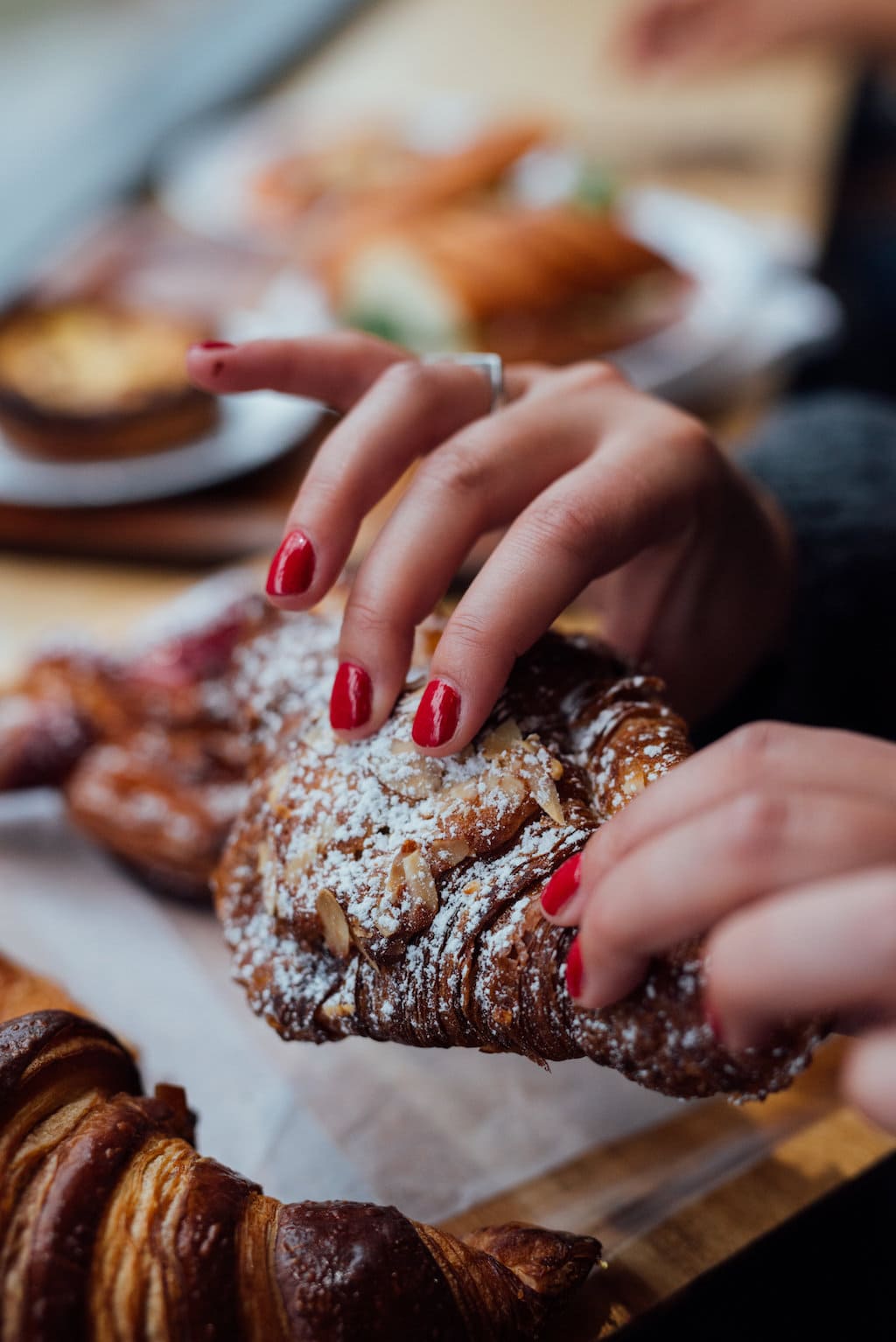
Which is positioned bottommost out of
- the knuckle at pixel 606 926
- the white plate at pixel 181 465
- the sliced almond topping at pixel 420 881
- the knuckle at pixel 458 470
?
the white plate at pixel 181 465

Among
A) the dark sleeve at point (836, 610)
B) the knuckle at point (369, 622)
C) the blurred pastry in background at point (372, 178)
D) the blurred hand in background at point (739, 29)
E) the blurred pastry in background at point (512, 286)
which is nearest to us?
the knuckle at point (369, 622)

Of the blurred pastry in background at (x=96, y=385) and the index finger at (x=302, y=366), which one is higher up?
the index finger at (x=302, y=366)

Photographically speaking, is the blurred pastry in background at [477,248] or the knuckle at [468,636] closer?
the knuckle at [468,636]

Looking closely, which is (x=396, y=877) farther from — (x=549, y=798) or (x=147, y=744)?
(x=147, y=744)

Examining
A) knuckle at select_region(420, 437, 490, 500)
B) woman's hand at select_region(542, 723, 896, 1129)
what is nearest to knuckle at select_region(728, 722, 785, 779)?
woman's hand at select_region(542, 723, 896, 1129)

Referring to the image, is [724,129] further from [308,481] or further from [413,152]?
[308,481]

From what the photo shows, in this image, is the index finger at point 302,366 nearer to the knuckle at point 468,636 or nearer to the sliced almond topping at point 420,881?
the knuckle at point 468,636

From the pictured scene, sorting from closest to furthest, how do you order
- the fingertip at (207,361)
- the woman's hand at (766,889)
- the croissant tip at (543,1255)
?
the woman's hand at (766,889) < the croissant tip at (543,1255) < the fingertip at (207,361)

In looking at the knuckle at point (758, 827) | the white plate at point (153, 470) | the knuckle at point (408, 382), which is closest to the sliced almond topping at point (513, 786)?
the knuckle at point (758, 827)
